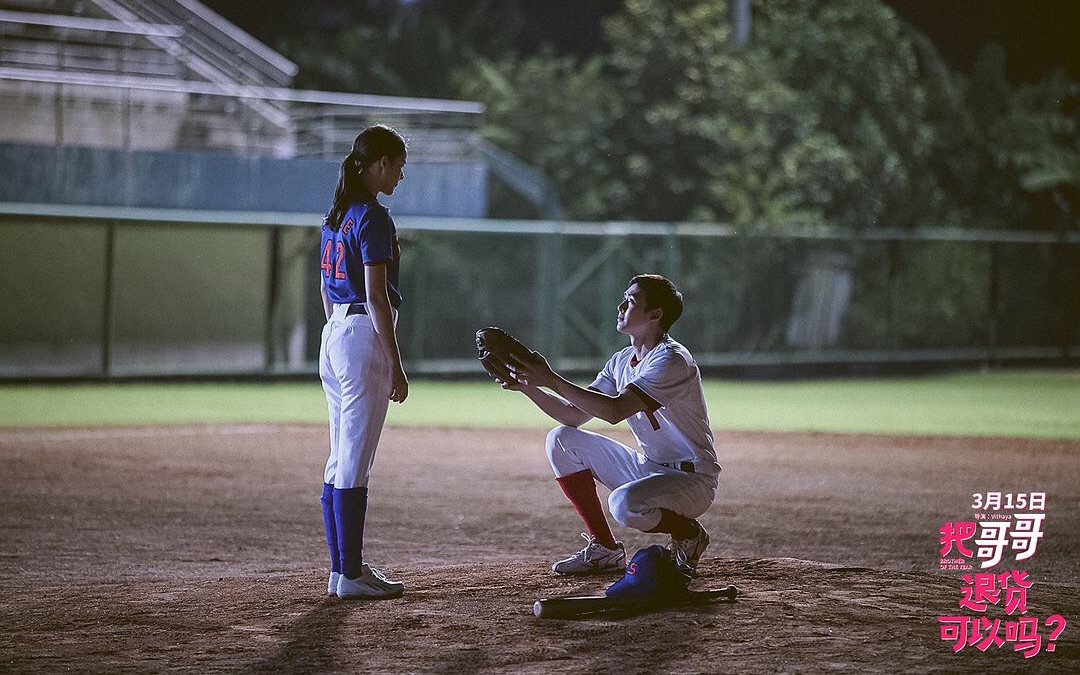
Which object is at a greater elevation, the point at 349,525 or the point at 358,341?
the point at 358,341

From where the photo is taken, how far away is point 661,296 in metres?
5.75

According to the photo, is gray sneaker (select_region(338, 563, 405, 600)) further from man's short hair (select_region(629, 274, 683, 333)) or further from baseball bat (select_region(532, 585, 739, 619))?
man's short hair (select_region(629, 274, 683, 333))

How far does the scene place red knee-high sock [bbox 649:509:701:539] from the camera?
5.78 m

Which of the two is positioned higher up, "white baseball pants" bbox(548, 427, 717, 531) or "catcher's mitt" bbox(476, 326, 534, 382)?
"catcher's mitt" bbox(476, 326, 534, 382)

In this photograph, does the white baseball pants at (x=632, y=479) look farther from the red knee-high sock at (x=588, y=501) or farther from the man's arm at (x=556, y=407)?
the man's arm at (x=556, y=407)

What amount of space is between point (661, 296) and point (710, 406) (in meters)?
11.3

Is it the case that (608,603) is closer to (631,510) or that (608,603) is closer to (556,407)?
(631,510)

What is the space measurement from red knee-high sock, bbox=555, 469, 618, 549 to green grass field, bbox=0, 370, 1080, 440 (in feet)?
26.4

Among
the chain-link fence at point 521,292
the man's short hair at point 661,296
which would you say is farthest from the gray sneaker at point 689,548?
the chain-link fence at point 521,292

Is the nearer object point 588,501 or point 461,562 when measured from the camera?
point 588,501

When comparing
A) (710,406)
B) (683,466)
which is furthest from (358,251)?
(710,406)

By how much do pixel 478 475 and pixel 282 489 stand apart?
1.59 m

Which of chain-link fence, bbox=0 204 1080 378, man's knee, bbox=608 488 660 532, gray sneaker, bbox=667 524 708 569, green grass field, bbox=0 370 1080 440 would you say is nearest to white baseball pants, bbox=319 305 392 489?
man's knee, bbox=608 488 660 532

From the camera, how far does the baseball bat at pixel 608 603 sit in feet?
17.0
